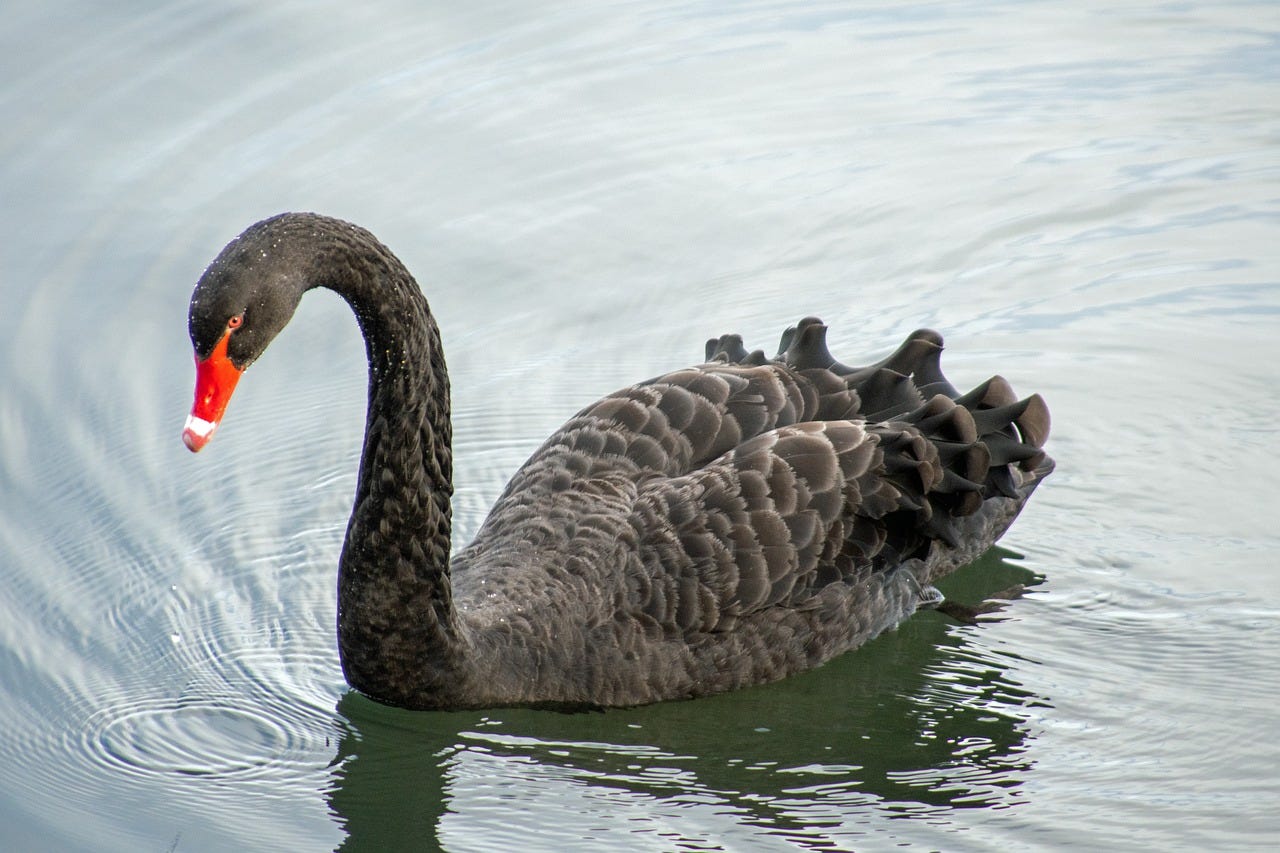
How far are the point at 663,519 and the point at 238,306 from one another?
180 centimetres

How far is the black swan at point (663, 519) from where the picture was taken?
5.67 metres

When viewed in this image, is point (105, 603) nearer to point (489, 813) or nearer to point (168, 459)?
point (168, 459)

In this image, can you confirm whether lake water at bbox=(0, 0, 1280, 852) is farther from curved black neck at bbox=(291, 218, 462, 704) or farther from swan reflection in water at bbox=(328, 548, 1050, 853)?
curved black neck at bbox=(291, 218, 462, 704)

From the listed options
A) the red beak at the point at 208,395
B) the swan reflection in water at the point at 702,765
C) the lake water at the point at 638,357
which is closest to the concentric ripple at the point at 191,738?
the lake water at the point at 638,357

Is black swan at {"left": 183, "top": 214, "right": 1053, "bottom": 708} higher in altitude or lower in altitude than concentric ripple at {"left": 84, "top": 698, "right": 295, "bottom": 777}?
higher

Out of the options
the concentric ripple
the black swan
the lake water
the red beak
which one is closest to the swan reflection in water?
the lake water

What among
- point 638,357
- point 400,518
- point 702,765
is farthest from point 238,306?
point 638,357

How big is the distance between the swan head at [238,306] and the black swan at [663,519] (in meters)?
0.06

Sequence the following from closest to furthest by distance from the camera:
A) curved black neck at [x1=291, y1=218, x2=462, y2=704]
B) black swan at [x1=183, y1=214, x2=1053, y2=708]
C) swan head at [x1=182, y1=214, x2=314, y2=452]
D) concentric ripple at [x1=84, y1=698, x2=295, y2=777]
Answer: swan head at [x1=182, y1=214, x2=314, y2=452] → curved black neck at [x1=291, y1=218, x2=462, y2=704] → black swan at [x1=183, y1=214, x2=1053, y2=708] → concentric ripple at [x1=84, y1=698, x2=295, y2=777]

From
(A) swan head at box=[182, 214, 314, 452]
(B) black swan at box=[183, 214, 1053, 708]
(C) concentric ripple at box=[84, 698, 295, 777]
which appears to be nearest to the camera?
(A) swan head at box=[182, 214, 314, 452]

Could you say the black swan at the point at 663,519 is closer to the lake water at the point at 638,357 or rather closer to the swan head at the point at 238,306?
the swan head at the point at 238,306

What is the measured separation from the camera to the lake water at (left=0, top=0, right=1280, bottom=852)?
572 cm

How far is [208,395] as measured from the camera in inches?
197

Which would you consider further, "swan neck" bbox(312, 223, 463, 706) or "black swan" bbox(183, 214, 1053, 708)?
"black swan" bbox(183, 214, 1053, 708)
